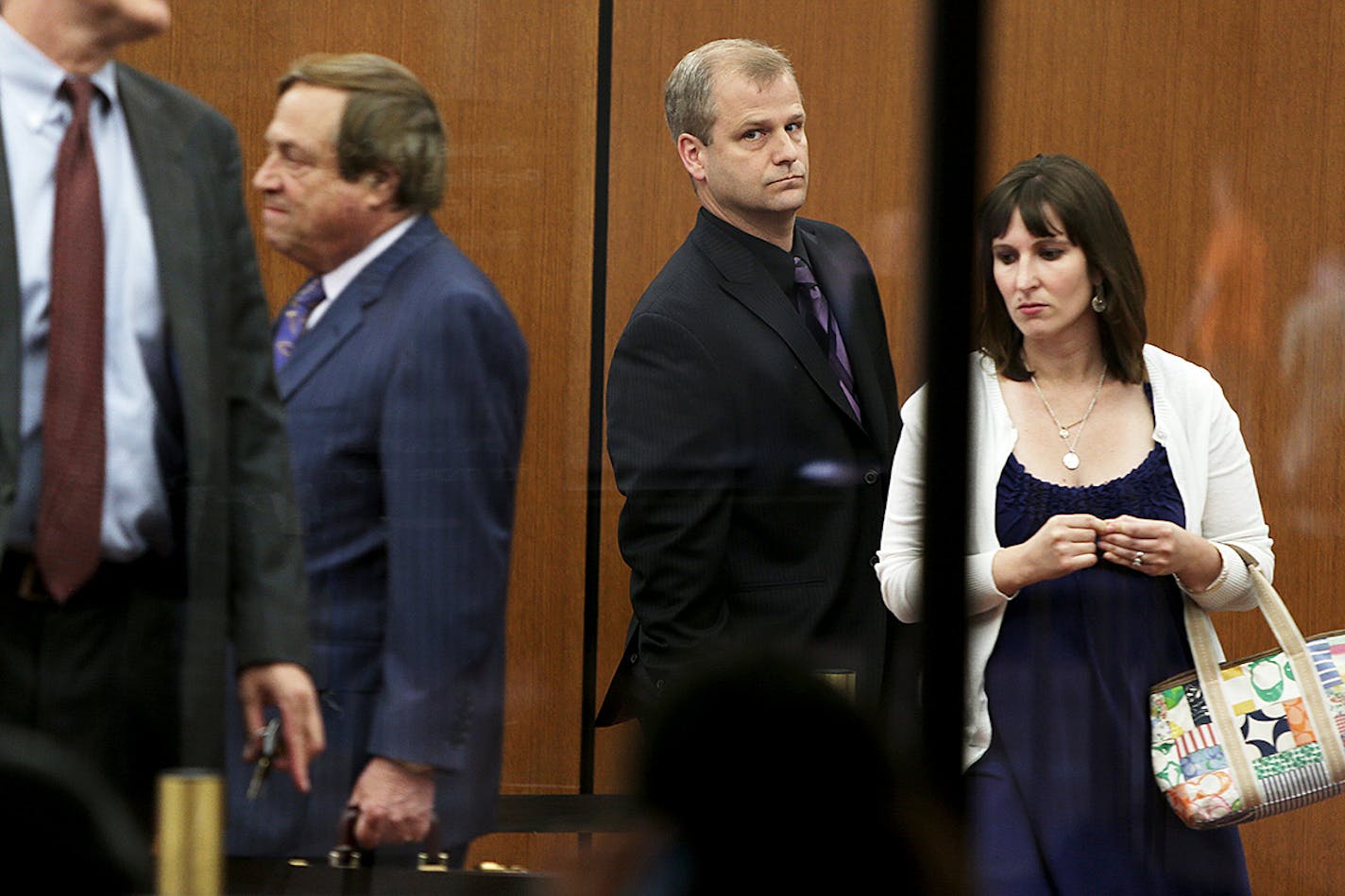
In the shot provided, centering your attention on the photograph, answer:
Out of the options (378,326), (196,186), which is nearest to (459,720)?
(378,326)

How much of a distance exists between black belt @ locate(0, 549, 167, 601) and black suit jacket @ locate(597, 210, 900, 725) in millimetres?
677

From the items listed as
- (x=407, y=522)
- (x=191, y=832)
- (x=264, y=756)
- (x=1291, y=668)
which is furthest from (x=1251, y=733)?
(x=191, y=832)

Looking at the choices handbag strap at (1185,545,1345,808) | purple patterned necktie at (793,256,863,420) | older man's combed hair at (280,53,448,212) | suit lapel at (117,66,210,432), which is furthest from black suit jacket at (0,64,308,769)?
handbag strap at (1185,545,1345,808)

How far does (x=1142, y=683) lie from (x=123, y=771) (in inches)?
61.4

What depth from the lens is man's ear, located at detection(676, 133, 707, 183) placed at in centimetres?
252

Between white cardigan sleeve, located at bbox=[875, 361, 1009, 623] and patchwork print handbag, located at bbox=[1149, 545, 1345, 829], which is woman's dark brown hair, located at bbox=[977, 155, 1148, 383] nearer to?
white cardigan sleeve, located at bbox=[875, 361, 1009, 623]

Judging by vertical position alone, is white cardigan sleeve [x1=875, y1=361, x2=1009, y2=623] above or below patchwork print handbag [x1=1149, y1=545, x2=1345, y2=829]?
above

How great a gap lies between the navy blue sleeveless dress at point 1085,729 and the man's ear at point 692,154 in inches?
26.7

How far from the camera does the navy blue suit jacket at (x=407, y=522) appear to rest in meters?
2.40

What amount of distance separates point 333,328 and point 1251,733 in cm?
153

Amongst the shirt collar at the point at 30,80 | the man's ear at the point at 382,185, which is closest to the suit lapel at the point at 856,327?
the man's ear at the point at 382,185

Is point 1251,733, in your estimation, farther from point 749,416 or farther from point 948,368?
point 749,416

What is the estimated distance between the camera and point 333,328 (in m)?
2.42

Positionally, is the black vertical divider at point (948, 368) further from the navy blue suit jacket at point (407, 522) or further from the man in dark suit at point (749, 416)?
the navy blue suit jacket at point (407, 522)
